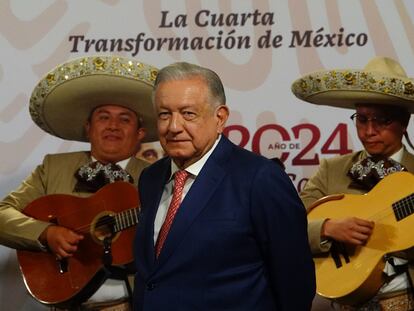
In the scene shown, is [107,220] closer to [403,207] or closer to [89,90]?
[89,90]

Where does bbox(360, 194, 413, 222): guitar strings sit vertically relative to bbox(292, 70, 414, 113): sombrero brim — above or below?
below

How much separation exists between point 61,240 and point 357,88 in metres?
1.12

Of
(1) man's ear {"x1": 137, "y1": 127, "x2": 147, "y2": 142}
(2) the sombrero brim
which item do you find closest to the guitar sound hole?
(1) man's ear {"x1": 137, "y1": 127, "x2": 147, "y2": 142}

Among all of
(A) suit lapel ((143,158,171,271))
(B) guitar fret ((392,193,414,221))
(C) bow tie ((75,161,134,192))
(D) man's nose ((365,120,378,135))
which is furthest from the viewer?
(C) bow tie ((75,161,134,192))

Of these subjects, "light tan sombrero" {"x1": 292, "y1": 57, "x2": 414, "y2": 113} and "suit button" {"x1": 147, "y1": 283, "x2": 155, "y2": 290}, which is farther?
"light tan sombrero" {"x1": 292, "y1": 57, "x2": 414, "y2": 113}

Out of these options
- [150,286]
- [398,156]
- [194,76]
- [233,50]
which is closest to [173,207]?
[150,286]

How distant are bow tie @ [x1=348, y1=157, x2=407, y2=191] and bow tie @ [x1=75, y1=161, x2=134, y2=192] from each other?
0.78 metres

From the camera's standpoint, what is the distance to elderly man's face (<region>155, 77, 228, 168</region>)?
2316 mm

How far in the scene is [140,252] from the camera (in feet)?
7.88

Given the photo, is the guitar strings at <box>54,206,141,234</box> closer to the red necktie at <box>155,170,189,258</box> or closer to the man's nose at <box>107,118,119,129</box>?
the man's nose at <box>107,118,119,129</box>

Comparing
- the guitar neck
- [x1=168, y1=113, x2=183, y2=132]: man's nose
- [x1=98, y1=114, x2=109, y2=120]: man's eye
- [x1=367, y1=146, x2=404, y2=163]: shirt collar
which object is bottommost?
the guitar neck

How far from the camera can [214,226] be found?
2250mm

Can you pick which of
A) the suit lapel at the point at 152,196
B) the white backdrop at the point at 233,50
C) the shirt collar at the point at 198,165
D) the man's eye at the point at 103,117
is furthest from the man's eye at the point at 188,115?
the white backdrop at the point at 233,50

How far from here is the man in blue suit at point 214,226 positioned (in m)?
2.25
